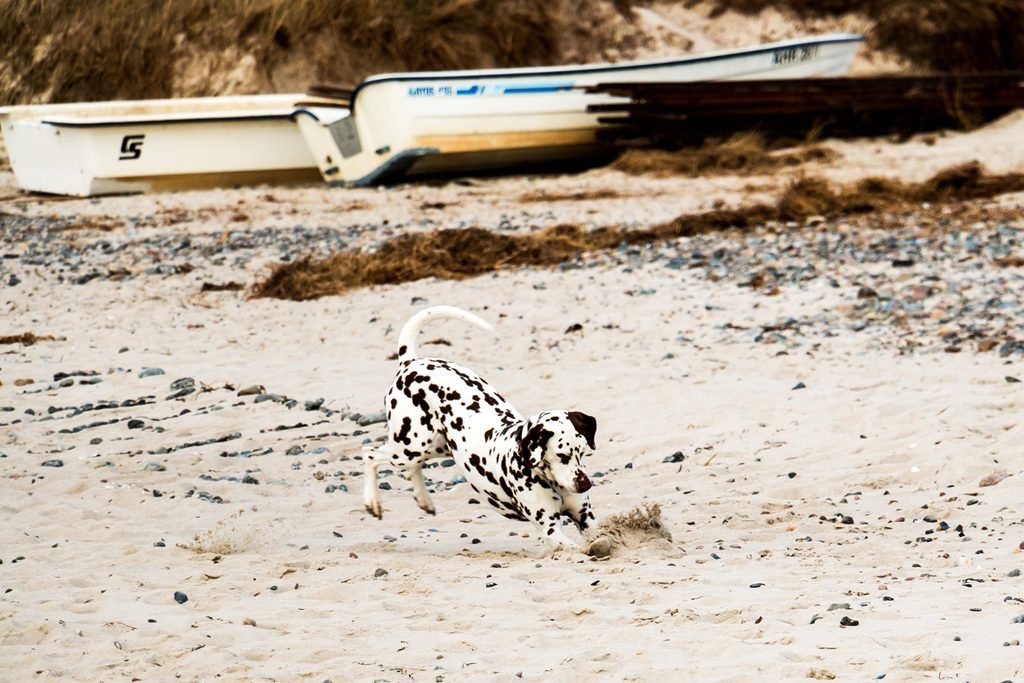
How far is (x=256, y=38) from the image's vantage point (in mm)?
28328

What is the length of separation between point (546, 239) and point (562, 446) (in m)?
9.30

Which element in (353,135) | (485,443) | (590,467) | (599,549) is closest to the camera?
(599,549)

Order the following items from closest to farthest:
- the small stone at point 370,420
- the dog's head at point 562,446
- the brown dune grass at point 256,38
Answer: the dog's head at point 562,446
the small stone at point 370,420
the brown dune grass at point 256,38

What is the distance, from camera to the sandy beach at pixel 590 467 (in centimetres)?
496

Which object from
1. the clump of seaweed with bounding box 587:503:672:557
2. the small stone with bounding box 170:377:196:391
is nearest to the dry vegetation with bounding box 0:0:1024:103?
the small stone with bounding box 170:377:196:391

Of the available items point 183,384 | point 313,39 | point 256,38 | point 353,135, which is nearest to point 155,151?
point 353,135

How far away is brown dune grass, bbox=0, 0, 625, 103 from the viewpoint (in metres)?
28.1

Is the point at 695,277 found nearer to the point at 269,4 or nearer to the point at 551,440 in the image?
the point at 551,440

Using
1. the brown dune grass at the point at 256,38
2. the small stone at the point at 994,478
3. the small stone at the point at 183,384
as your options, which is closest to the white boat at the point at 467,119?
the brown dune grass at the point at 256,38

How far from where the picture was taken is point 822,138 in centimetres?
2353

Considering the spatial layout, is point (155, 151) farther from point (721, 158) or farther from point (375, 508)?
point (375, 508)

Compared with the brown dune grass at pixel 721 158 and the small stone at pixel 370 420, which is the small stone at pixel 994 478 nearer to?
the small stone at pixel 370 420

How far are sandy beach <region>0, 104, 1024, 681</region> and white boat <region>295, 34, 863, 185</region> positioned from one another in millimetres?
6255

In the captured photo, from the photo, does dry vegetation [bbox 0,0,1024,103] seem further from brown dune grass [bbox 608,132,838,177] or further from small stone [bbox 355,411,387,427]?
small stone [bbox 355,411,387,427]
